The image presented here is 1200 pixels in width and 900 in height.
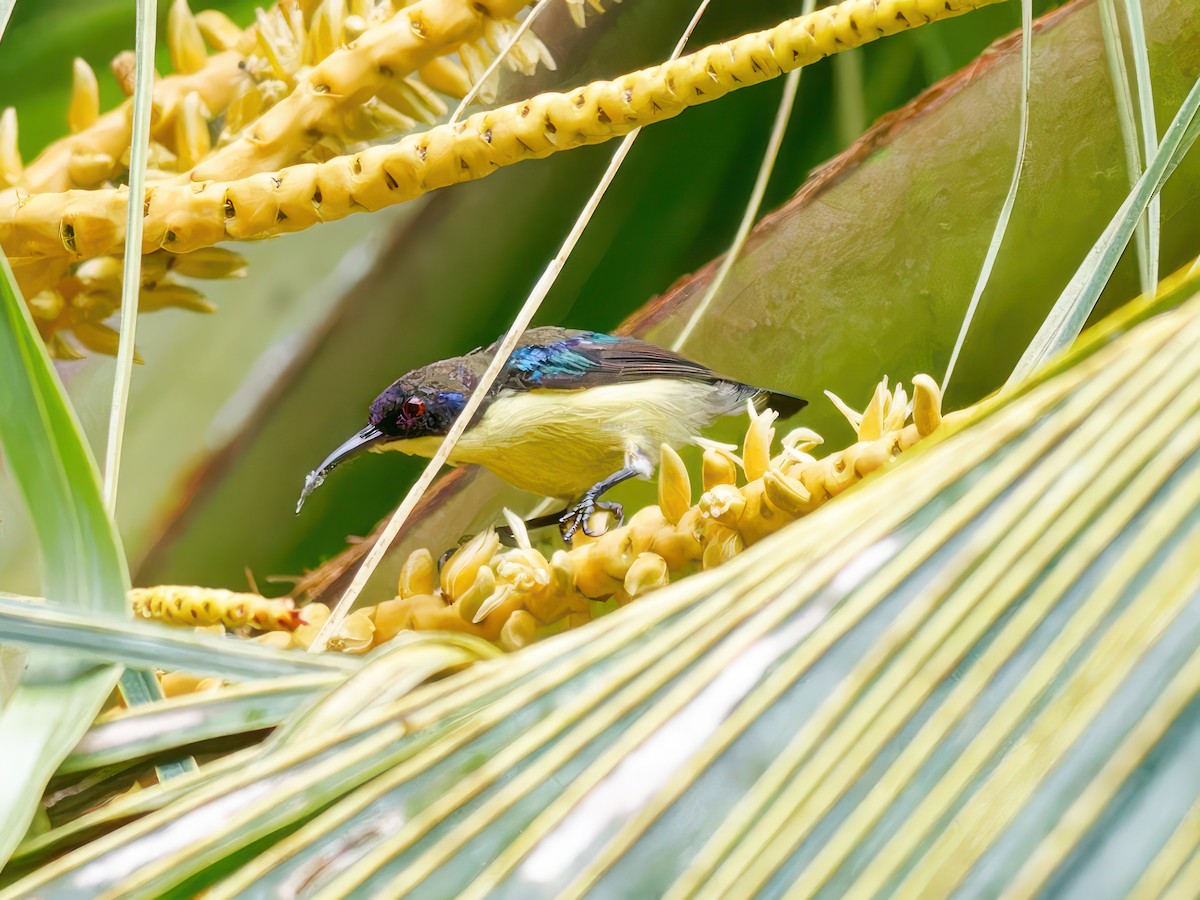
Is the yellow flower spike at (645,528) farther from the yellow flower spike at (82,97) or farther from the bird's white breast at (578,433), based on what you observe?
the yellow flower spike at (82,97)

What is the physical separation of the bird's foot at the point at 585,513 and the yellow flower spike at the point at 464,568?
9 cm

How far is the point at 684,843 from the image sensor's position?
148 mm

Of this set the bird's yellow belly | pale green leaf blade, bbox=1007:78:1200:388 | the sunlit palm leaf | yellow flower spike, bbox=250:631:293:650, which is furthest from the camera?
the bird's yellow belly

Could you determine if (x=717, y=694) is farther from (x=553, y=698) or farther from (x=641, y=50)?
(x=641, y=50)

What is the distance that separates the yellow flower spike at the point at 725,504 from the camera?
0.30 meters

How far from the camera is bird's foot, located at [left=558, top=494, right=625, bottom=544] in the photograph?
0.46m

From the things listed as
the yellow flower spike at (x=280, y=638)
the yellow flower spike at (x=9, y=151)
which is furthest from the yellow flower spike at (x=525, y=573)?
the yellow flower spike at (x=9, y=151)

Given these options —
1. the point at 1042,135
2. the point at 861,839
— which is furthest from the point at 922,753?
the point at 1042,135

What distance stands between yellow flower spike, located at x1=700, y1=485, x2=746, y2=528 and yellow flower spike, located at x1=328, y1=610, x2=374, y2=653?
0.47 feet

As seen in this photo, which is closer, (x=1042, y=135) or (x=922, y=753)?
(x=922, y=753)

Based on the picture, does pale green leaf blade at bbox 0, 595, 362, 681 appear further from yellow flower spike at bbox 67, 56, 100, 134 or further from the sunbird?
yellow flower spike at bbox 67, 56, 100, 134

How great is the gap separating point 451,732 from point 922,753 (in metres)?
0.09

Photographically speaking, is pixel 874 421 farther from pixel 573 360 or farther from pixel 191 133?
pixel 191 133

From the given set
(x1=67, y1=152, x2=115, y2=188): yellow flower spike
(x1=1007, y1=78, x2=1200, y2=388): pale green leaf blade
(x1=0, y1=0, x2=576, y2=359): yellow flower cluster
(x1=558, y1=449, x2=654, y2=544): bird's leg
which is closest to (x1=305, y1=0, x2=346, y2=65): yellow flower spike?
(x1=0, y1=0, x2=576, y2=359): yellow flower cluster
